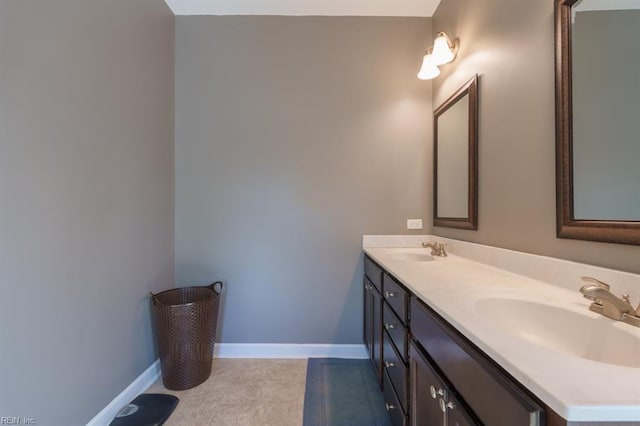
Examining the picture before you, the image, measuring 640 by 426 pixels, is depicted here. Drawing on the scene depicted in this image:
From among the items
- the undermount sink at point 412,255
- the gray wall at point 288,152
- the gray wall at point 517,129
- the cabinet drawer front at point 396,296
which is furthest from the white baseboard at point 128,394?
the gray wall at point 517,129

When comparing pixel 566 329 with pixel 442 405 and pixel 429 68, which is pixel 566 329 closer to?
pixel 442 405

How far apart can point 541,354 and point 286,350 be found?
1977 millimetres

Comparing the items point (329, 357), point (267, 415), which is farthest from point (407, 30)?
point (267, 415)

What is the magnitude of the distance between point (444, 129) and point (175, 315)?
7.25ft

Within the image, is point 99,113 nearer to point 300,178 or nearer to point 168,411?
point 300,178

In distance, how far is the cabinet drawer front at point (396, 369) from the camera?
1.18 meters

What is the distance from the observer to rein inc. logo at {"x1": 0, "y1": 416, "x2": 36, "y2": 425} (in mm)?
1009

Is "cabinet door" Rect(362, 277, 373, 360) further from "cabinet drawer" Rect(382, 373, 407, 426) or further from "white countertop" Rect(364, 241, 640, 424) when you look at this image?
"white countertop" Rect(364, 241, 640, 424)

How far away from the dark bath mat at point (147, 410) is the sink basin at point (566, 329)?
175 centimetres

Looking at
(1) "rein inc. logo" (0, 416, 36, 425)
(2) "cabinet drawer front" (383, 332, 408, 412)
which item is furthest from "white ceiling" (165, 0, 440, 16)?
(1) "rein inc. logo" (0, 416, 36, 425)

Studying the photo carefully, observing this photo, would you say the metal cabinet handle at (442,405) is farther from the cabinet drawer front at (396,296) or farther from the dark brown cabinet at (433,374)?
the cabinet drawer front at (396,296)

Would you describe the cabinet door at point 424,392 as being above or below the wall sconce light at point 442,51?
below

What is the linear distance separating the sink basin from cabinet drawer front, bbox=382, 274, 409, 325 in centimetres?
36

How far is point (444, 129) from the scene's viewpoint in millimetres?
2020
